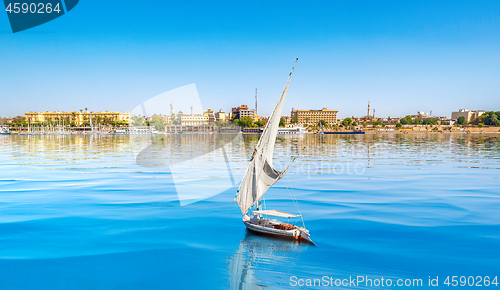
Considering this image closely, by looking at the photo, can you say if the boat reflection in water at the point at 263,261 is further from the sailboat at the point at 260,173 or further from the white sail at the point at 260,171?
the white sail at the point at 260,171

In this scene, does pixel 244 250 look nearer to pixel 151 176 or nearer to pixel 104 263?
pixel 104 263

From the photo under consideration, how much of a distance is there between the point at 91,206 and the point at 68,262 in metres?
8.72

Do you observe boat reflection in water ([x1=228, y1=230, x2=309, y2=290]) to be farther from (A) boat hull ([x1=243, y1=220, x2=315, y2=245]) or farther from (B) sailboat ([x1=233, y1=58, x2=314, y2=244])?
(B) sailboat ([x1=233, y1=58, x2=314, y2=244])

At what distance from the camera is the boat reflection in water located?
11094mm

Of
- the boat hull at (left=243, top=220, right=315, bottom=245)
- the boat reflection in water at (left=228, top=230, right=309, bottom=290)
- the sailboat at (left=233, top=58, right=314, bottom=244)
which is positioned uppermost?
the sailboat at (left=233, top=58, right=314, bottom=244)

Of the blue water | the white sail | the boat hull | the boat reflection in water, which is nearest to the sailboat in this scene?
the white sail

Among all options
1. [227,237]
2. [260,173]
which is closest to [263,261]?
[227,237]

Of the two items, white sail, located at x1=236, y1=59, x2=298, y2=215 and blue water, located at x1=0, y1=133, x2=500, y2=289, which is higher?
white sail, located at x1=236, y1=59, x2=298, y2=215

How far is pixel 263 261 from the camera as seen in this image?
12422mm

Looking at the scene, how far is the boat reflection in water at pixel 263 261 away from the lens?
11.1 m

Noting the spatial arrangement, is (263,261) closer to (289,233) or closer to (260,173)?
(289,233)

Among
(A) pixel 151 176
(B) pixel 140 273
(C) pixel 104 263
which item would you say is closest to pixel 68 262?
(C) pixel 104 263

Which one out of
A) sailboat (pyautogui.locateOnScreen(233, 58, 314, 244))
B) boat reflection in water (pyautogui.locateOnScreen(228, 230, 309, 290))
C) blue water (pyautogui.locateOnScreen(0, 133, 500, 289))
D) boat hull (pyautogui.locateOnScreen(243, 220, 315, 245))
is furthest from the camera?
sailboat (pyautogui.locateOnScreen(233, 58, 314, 244))

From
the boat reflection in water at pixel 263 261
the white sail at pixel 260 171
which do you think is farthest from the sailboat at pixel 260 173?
the boat reflection in water at pixel 263 261
